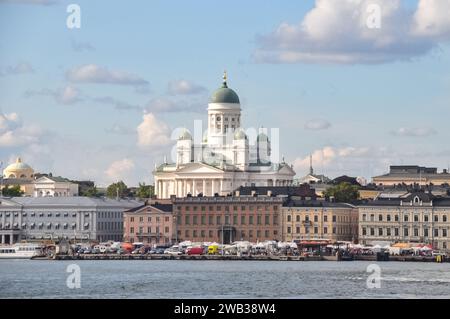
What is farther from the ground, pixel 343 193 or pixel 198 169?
pixel 198 169

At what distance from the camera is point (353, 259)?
92.8 meters

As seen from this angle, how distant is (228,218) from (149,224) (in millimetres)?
7308

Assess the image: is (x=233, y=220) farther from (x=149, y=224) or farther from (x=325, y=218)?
(x=149, y=224)

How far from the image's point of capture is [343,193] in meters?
124

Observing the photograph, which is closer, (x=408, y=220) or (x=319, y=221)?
(x=408, y=220)

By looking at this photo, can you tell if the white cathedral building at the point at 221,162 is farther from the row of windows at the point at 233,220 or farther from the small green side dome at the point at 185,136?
the row of windows at the point at 233,220

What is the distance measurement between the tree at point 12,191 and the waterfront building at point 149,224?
25975 mm

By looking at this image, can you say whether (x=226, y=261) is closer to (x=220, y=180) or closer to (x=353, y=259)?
(x=353, y=259)

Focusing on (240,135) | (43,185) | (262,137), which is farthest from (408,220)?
(43,185)

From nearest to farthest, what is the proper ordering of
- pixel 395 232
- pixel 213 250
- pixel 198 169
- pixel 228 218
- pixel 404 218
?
pixel 213 250, pixel 404 218, pixel 395 232, pixel 228 218, pixel 198 169

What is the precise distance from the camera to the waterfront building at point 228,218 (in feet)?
361

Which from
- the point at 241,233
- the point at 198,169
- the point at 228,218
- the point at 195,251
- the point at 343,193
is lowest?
the point at 195,251

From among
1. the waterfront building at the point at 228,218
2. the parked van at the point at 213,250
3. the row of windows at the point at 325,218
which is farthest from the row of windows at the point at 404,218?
the parked van at the point at 213,250

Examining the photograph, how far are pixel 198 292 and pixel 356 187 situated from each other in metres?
74.3
